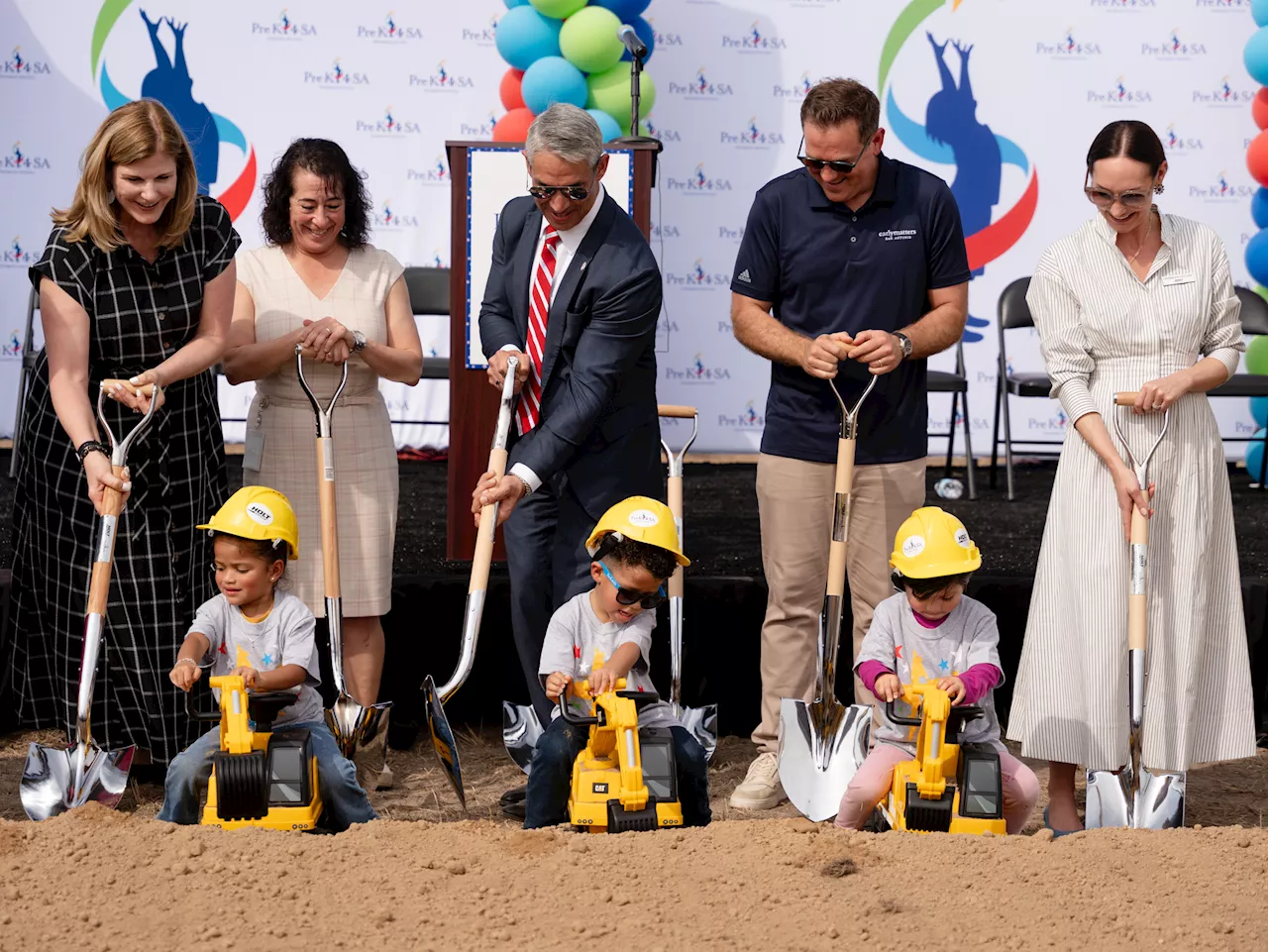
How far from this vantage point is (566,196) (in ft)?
11.7

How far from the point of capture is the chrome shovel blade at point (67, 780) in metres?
3.37

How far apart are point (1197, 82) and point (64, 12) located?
240 inches

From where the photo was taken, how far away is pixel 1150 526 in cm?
372

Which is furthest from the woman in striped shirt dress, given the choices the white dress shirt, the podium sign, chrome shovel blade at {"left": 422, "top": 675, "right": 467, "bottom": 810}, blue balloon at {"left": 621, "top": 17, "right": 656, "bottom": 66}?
blue balloon at {"left": 621, "top": 17, "right": 656, "bottom": 66}

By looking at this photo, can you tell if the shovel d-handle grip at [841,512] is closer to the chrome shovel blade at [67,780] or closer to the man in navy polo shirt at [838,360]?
the man in navy polo shirt at [838,360]

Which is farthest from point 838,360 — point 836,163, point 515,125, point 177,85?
point 177,85

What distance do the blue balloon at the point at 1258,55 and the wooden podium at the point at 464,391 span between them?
13.4 ft

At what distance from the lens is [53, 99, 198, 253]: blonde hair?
3477 millimetres

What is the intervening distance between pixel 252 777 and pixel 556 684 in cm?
68

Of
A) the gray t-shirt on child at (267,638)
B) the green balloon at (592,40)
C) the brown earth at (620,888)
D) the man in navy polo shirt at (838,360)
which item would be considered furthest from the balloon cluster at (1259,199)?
the gray t-shirt on child at (267,638)

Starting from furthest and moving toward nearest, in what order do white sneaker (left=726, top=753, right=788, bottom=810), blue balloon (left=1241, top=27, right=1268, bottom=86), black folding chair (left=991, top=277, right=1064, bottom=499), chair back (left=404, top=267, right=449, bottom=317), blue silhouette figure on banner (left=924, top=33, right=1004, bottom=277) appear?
1. blue silhouette figure on banner (left=924, top=33, right=1004, bottom=277)
2. blue balloon (left=1241, top=27, right=1268, bottom=86)
3. chair back (left=404, top=267, right=449, bottom=317)
4. black folding chair (left=991, top=277, right=1064, bottom=499)
5. white sneaker (left=726, top=753, right=788, bottom=810)

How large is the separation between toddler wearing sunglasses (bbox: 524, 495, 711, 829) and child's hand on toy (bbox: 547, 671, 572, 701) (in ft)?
0.21

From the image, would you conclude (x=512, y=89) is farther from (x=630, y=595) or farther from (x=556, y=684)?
(x=556, y=684)

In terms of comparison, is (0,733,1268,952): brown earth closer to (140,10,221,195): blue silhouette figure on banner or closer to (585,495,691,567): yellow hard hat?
(585,495,691,567): yellow hard hat
